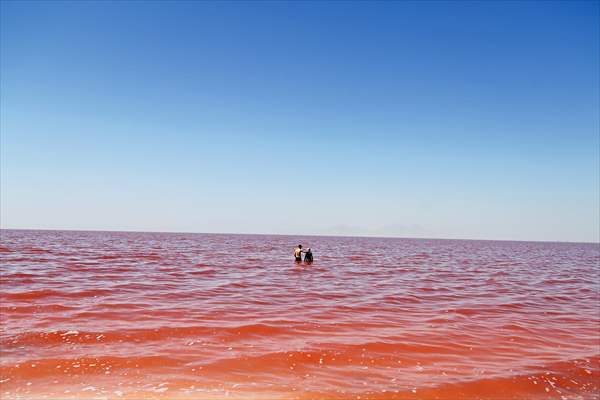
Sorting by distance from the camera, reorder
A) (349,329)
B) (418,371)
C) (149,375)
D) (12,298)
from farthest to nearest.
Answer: (12,298)
(349,329)
(418,371)
(149,375)

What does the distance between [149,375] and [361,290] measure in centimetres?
1023

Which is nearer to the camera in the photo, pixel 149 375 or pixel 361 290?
pixel 149 375

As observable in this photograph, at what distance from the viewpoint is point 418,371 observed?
6516 millimetres

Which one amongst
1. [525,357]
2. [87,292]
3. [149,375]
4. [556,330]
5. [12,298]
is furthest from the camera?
[87,292]

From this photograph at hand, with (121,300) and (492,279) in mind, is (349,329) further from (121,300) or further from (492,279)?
(492,279)

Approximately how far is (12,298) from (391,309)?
11.2 meters

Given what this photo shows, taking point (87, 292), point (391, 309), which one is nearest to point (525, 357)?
point (391, 309)

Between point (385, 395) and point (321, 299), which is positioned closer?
point (385, 395)

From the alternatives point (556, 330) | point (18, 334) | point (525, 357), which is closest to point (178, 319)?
point (18, 334)

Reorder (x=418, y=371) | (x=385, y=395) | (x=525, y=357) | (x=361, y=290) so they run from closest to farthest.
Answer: (x=385, y=395)
(x=418, y=371)
(x=525, y=357)
(x=361, y=290)

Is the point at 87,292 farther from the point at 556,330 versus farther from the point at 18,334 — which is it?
the point at 556,330

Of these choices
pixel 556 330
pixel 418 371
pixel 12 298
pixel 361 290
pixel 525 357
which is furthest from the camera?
pixel 361 290

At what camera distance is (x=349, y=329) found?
902cm

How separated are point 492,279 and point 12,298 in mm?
20675
